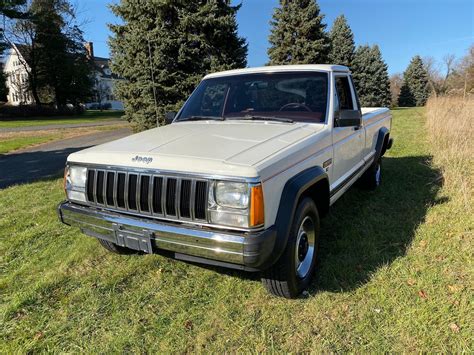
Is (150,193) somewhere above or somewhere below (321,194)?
above

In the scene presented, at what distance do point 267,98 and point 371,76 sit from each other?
119 ft

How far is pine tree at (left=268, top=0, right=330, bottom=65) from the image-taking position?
23688 mm

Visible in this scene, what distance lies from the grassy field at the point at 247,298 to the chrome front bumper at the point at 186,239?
0.59 meters

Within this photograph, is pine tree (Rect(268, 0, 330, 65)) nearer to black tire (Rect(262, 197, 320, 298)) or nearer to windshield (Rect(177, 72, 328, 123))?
windshield (Rect(177, 72, 328, 123))

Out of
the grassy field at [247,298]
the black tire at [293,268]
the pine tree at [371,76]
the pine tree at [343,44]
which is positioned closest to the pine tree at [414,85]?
the pine tree at [371,76]

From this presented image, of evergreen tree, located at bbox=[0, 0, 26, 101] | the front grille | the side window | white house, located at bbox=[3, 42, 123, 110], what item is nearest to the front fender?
the front grille

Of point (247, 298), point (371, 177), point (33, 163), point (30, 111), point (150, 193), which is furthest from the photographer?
point (30, 111)

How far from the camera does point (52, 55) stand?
40.7 m

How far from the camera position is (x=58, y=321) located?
115 inches

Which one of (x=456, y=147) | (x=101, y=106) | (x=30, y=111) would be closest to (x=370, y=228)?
(x=456, y=147)

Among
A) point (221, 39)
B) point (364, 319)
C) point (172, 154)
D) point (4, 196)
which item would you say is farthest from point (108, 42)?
point (364, 319)

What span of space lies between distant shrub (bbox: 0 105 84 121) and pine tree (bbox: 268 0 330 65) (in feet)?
82.6

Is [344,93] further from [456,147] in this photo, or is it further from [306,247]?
[456,147]

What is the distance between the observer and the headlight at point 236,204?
95.3 inches
